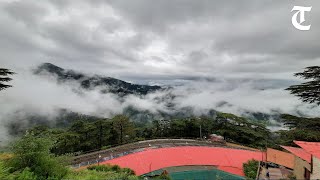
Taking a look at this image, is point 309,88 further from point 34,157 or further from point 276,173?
point 34,157

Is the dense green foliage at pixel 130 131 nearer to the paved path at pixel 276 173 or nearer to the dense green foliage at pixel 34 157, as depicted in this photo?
the paved path at pixel 276 173

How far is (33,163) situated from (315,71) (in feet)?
95.4

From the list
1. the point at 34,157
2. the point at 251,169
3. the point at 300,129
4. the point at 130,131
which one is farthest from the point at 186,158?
the point at 130,131

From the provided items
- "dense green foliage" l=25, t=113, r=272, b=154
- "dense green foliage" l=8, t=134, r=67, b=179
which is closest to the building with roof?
"dense green foliage" l=8, t=134, r=67, b=179

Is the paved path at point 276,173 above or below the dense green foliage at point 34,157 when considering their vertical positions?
below

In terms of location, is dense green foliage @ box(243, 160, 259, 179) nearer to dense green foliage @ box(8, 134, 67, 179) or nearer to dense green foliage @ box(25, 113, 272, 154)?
dense green foliage @ box(8, 134, 67, 179)

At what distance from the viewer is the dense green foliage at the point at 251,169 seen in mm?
27523

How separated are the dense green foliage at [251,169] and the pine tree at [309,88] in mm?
9617

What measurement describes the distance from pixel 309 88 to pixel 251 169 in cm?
1143

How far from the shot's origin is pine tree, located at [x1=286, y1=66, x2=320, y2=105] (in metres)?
29.8

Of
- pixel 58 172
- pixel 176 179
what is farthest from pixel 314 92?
pixel 58 172

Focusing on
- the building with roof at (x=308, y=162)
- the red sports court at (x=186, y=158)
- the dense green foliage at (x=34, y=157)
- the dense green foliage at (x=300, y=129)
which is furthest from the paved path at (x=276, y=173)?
the dense green foliage at (x=34, y=157)

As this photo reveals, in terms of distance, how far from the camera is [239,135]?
63062mm

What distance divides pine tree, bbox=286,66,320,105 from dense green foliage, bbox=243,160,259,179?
9.62 meters
